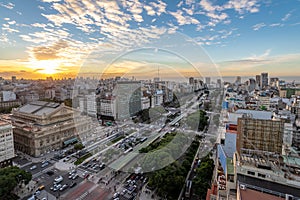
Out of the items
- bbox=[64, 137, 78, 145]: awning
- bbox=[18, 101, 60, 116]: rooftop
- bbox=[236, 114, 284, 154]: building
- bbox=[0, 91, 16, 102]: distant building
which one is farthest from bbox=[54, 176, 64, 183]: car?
bbox=[0, 91, 16, 102]: distant building

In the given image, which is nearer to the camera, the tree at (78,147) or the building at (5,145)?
the building at (5,145)

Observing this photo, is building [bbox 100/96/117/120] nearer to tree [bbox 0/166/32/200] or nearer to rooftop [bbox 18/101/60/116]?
rooftop [bbox 18/101/60/116]

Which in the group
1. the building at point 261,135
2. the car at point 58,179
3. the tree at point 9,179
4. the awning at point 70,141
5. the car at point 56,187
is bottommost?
the car at point 56,187

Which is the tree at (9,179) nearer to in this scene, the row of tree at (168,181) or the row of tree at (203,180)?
the row of tree at (168,181)

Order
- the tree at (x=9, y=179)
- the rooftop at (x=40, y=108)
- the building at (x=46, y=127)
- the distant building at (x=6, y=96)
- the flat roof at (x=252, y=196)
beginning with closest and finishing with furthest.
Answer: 1. the flat roof at (x=252, y=196)
2. the tree at (x=9, y=179)
3. the building at (x=46, y=127)
4. the rooftop at (x=40, y=108)
5. the distant building at (x=6, y=96)

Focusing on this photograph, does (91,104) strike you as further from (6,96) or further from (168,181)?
(6,96)

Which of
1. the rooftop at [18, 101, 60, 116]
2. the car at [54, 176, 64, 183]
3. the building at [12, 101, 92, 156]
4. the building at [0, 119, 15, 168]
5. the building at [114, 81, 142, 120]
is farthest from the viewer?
the rooftop at [18, 101, 60, 116]

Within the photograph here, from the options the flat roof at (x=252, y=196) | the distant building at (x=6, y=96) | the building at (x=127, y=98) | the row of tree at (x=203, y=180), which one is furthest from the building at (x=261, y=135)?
the distant building at (x=6, y=96)
